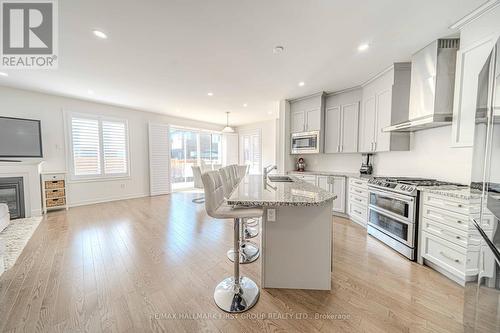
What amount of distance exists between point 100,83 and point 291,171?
14.5ft

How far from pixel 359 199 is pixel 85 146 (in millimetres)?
6387

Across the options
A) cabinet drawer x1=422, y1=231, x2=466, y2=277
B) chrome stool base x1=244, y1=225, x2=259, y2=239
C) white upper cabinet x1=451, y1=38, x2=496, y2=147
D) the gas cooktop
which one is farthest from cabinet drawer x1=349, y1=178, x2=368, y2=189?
chrome stool base x1=244, y1=225, x2=259, y2=239

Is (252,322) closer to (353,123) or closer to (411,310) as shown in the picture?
(411,310)

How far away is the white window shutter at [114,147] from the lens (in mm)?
5004

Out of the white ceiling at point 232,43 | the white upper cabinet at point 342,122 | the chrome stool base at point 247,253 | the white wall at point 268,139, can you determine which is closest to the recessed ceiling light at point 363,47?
the white ceiling at point 232,43

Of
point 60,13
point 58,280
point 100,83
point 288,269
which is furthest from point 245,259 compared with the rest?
point 100,83

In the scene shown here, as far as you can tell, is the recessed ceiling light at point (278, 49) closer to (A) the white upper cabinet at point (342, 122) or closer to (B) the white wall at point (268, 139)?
(A) the white upper cabinet at point (342, 122)

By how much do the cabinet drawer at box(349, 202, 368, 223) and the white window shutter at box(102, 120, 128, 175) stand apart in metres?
5.92

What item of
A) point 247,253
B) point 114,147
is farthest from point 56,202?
point 247,253

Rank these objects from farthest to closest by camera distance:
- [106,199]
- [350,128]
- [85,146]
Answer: [106,199] → [85,146] → [350,128]

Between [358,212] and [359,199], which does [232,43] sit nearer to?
[359,199]

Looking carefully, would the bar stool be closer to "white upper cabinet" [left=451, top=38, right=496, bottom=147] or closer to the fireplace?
"white upper cabinet" [left=451, top=38, right=496, bottom=147]

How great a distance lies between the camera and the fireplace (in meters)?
3.45

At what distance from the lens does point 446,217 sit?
6.28 feet
